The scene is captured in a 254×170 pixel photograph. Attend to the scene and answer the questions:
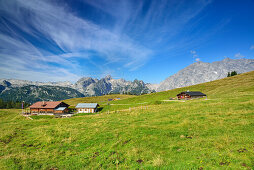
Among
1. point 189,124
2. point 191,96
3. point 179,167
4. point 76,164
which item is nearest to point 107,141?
point 76,164

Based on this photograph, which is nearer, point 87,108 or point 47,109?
point 87,108

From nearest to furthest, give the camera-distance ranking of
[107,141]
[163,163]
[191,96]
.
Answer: [163,163]
[107,141]
[191,96]

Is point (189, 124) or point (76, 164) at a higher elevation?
point (189, 124)

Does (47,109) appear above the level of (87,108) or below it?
above

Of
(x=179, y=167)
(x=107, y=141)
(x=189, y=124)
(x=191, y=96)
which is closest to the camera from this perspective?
(x=179, y=167)

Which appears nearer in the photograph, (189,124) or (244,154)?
(244,154)

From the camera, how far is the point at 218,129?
1420 cm

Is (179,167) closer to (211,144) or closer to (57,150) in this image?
(211,144)

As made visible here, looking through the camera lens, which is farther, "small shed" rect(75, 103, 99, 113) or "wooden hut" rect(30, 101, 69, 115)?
"small shed" rect(75, 103, 99, 113)

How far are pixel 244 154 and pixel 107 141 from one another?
12.5 metres

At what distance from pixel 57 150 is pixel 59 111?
241ft

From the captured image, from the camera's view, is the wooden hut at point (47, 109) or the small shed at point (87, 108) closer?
the wooden hut at point (47, 109)

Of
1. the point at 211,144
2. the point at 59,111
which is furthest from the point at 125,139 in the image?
the point at 59,111

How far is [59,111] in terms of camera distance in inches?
3027
